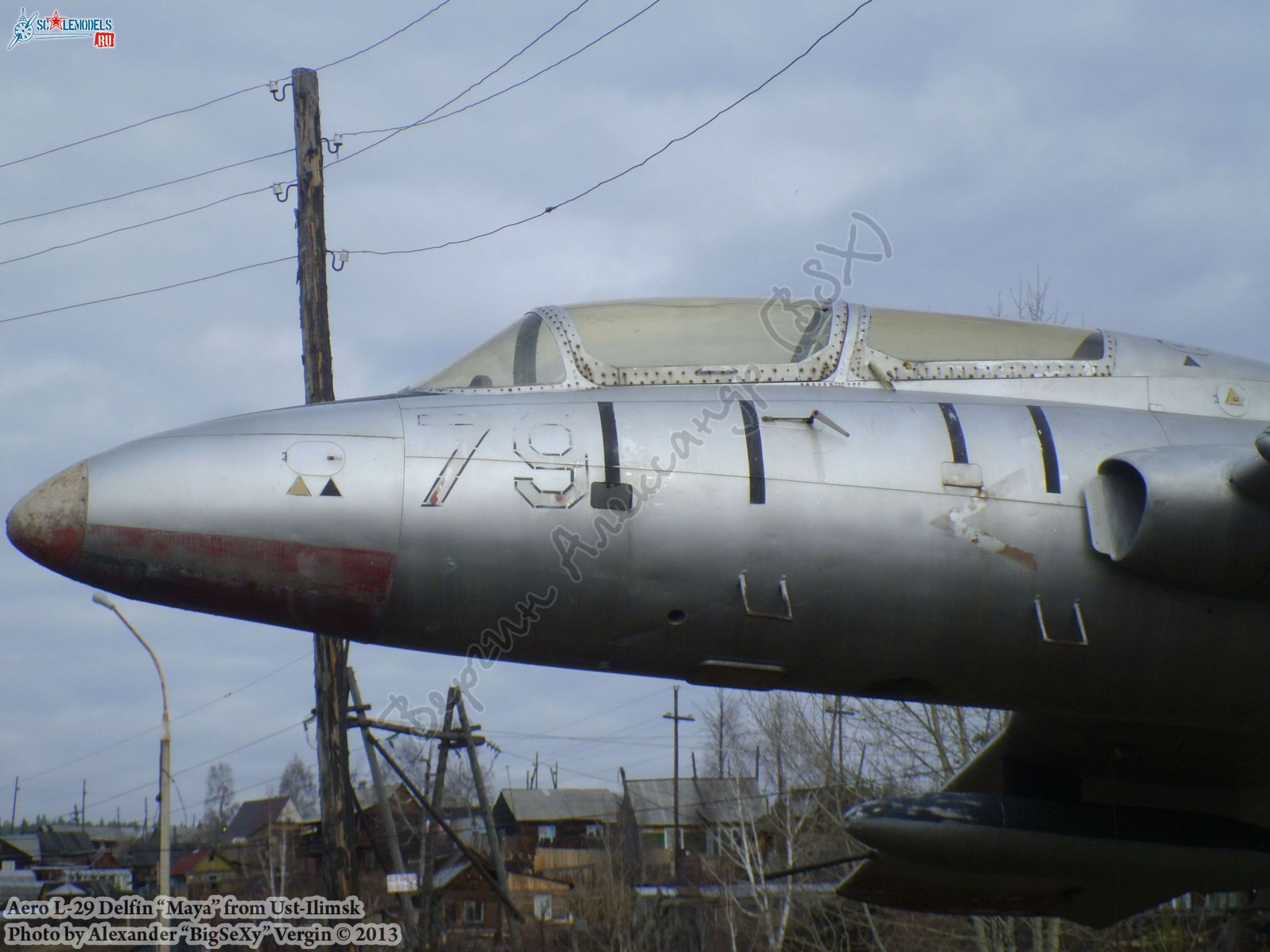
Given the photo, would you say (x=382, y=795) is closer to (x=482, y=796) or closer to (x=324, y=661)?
(x=482, y=796)

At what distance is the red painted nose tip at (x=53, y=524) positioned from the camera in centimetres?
424

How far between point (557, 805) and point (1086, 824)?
51.5 meters

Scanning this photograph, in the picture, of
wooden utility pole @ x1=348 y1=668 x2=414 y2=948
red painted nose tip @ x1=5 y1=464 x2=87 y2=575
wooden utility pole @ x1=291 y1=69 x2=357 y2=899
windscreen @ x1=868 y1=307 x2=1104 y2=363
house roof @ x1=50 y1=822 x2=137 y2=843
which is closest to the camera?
red painted nose tip @ x1=5 y1=464 x2=87 y2=575

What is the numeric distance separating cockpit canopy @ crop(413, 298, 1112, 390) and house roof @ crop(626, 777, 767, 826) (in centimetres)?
1933

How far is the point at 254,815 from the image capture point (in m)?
77.2

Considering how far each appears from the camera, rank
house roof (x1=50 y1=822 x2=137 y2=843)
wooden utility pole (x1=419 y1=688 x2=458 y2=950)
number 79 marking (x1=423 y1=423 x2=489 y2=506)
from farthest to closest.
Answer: house roof (x1=50 y1=822 x2=137 y2=843) < wooden utility pole (x1=419 y1=688 x2=458 y2=950) < number 79 marking (x1=423 y1=423 x2=489 y2=506)

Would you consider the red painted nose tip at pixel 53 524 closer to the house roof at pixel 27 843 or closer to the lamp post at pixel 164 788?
the lamp post at pixel 164 788

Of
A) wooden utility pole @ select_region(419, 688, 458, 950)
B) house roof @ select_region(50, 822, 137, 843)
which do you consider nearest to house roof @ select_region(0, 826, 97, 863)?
house roof @ select_region(50, 822, 137, 843)

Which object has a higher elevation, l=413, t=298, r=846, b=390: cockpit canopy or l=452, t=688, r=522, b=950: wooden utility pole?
l=413, t=298, r=846, b=390: cockpit canopy

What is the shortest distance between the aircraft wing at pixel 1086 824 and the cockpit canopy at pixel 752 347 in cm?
246

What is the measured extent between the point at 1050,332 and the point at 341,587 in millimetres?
3788

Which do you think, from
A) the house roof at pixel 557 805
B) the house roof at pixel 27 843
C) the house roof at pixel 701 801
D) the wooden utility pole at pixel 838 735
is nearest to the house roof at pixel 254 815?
the house roof at pixel 27 843

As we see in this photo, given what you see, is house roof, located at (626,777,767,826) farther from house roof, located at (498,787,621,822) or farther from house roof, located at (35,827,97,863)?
house roof, located at (35,827,97,863)

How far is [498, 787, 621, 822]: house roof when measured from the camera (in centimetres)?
5384
